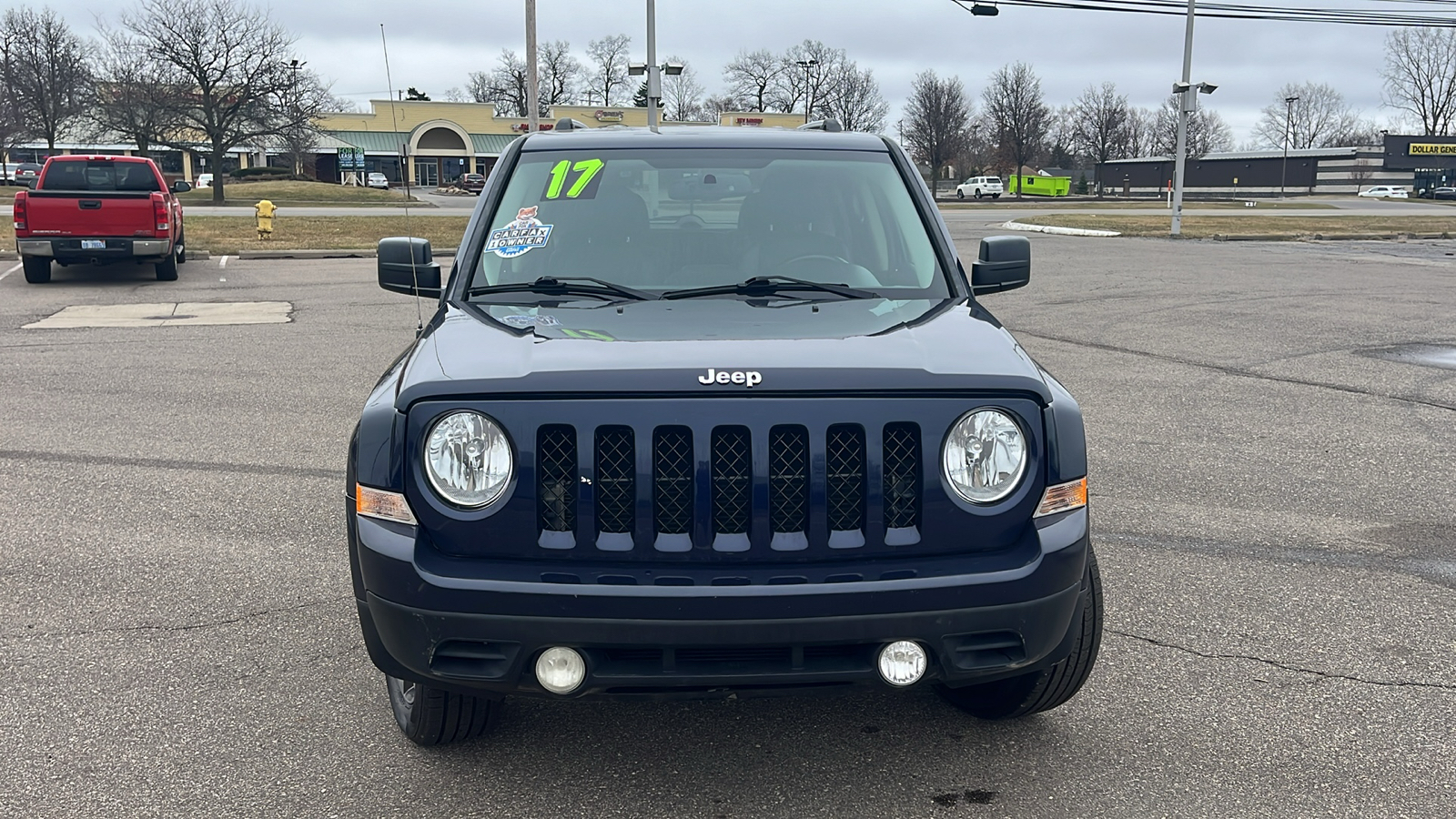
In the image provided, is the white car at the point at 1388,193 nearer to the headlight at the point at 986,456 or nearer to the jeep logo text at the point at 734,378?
the headlight at the point at 986,456

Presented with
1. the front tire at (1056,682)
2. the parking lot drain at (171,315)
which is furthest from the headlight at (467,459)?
the parking lot drain at (171,315)

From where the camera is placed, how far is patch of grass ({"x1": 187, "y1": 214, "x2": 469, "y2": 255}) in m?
24.0

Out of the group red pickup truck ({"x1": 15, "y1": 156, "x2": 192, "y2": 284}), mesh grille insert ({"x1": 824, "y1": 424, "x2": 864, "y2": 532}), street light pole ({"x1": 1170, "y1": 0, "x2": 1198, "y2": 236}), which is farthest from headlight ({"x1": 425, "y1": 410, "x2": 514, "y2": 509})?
street light pole ({"x1": 1170, "y1": 0, "x2": 1198, "y2": 236})

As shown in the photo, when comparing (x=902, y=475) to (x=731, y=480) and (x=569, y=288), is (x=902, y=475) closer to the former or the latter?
(x=731, y=480)

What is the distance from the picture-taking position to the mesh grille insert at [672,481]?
9.14ft

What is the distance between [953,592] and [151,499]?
4.66 meters

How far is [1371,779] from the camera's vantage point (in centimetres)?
324

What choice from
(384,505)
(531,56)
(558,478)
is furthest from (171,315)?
(531,56)

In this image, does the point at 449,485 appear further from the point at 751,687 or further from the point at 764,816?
the point at 764,816

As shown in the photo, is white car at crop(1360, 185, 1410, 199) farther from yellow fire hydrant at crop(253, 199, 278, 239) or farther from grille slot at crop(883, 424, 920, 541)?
grille slot at crop(883, 424, 920, 541)

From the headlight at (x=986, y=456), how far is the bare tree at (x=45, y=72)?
193 ft

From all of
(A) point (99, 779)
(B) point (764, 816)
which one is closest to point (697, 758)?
(B) point (764, 816)

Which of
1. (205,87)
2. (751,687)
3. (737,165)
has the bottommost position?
(751,687)

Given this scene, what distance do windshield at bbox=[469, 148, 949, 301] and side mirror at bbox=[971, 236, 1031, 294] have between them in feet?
0.98
